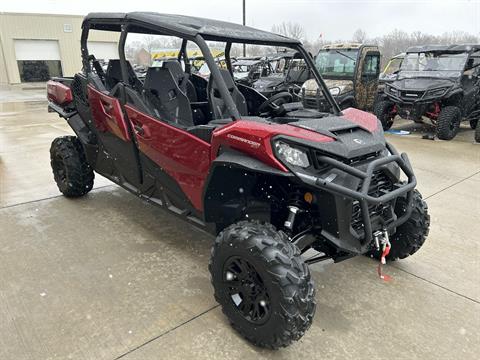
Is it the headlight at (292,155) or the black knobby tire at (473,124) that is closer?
the headlight at (292,155)

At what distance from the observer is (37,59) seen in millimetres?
29047

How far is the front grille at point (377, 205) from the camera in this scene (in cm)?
230

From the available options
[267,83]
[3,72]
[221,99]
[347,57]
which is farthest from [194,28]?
[3,72]

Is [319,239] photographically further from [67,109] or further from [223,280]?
[67,109]

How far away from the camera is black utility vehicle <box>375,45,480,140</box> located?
788cm

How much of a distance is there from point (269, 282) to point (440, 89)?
7421 millimetres

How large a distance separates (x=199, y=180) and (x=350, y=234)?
41.6 inches

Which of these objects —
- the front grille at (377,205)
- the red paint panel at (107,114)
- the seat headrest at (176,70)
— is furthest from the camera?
the seat headrest at (176,70)

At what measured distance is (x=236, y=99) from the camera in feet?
11.2

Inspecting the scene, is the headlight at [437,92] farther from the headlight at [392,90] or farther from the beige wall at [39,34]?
the beige wall at [39,34]

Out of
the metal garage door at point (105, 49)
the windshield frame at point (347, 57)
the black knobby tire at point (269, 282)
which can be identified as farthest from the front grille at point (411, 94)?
the metal garage door at point (105, 49)

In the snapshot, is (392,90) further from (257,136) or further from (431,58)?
(257,136)

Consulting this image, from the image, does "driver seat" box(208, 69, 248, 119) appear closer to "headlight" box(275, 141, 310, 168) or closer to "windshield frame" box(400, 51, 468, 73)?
"headlight" box(275, 141, 310, 168)

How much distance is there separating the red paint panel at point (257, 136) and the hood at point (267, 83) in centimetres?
930
